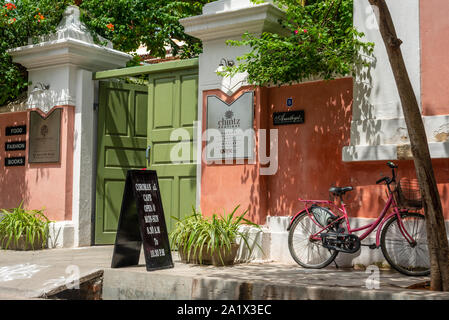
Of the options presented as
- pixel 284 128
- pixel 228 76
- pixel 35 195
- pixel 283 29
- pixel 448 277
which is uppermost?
pixel 283 29

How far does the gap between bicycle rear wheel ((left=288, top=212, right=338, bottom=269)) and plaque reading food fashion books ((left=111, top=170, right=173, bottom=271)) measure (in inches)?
59.9

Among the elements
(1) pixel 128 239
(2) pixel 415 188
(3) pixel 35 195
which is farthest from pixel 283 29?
(3) pixel 35 195

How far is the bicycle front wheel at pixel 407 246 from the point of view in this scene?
6098 millimetres

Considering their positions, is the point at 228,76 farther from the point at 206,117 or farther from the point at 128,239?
the point at 128,239

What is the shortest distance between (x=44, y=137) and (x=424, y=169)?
674 centimetres

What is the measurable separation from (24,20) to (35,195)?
9.83 feet

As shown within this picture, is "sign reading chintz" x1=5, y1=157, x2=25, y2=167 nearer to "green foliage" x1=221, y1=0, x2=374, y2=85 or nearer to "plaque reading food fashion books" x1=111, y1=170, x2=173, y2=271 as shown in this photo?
"plaque reading food fashion books" x1=111, y1=170, x2=173, y2=271

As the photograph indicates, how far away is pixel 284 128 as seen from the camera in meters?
7.54

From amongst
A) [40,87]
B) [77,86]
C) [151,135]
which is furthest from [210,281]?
[40,87]

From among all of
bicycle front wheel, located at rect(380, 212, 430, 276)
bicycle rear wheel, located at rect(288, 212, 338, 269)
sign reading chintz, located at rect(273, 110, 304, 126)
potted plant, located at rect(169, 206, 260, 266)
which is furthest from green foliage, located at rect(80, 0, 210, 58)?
bicycle front wheel, located at rect(380, 212, 430, 276)

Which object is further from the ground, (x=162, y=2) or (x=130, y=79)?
(x=162, y=2)

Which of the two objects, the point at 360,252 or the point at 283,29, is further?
the point at 283,29

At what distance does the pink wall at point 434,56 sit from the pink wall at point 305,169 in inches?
29.3

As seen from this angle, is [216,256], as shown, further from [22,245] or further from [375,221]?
[22,245]
